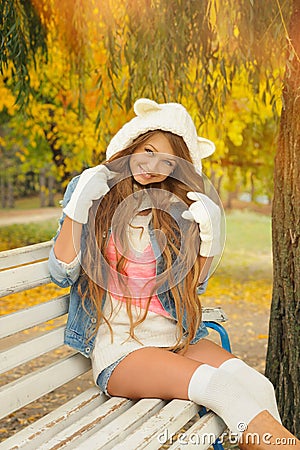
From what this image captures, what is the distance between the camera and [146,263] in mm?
2805

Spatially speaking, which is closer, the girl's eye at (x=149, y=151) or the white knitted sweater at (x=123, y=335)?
the white knitted sweater at (x=123, y=335)

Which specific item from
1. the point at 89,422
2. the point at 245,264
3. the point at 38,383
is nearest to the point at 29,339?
the point at 38,383

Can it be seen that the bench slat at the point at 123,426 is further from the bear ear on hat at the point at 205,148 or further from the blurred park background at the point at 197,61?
the blurred park background at the point at 197,61

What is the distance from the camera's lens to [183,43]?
390cm

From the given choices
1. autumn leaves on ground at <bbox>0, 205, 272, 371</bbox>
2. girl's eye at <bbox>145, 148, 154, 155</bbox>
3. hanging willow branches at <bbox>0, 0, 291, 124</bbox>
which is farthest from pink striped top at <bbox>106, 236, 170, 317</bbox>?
autumn leaves on ground at <bbox>0, 205, 272, 371</bbox>

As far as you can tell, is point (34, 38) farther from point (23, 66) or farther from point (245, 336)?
point (245, 336)

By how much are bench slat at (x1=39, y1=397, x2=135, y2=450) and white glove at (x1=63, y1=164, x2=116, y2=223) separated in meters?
0.61

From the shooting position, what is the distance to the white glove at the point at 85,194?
2584mm

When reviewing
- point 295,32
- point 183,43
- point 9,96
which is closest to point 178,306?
point 295,32

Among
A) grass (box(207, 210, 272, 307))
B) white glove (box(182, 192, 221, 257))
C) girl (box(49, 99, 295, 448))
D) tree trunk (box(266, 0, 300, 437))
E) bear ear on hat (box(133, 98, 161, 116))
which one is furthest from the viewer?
grass (box(207, 210, 272, 307))

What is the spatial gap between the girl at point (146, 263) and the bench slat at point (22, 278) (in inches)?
1.9

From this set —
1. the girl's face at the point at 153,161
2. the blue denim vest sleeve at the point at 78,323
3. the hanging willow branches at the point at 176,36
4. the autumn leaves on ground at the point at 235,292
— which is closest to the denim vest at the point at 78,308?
the blue denim vest sleeve at the point at 78,323

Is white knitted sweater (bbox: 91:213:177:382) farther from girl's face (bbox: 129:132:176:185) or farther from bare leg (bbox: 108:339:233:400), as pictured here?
girl's face (bbox: 129:132:176:185)

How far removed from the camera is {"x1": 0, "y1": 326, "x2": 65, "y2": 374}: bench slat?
244 centimetres
